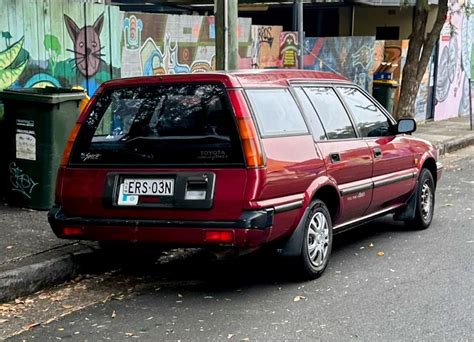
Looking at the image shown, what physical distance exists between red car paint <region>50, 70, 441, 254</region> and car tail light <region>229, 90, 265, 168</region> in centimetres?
2

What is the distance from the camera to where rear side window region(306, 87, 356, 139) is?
5.91 meters

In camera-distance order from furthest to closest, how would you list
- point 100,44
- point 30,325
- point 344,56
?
point 344,56, point 100,44, point 30,325

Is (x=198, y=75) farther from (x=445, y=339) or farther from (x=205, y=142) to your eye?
(x=445, y=339)

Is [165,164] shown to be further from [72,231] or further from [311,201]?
[311,201]

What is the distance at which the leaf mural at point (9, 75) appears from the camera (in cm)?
788

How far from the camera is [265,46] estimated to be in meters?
13.4

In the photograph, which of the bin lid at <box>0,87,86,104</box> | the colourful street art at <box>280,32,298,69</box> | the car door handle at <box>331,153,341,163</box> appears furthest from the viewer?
the colourful street art at <box>280,32,298,69</box>

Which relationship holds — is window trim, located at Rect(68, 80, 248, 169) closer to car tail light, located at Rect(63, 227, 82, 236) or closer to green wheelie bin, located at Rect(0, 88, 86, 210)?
car tail light, located at Rect(63, 227, 82, 236)

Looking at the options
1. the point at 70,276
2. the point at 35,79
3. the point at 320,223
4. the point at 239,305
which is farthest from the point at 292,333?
the point at 35,79

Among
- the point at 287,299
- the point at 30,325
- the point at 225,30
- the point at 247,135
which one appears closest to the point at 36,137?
the point at 225,30

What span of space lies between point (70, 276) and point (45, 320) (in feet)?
3.22

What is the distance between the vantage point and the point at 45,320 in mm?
4832

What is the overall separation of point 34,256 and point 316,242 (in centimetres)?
234

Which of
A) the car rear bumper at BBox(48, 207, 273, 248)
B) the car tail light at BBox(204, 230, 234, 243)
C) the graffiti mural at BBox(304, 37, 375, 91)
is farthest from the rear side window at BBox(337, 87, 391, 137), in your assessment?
the graffiti mural at BBox(304, 37, 375, 91)
